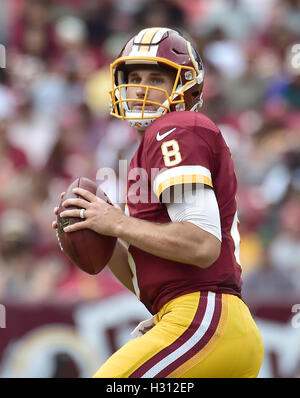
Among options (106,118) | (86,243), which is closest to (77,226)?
(86,243)

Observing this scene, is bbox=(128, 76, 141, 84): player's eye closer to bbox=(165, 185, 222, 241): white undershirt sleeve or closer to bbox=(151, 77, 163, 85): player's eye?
bbox=(151, 77, 163, 85): player's eye

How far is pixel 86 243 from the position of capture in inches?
121

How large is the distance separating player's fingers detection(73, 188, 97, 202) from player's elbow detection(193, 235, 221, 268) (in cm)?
49

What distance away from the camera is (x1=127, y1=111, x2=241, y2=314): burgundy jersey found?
2.95 meters

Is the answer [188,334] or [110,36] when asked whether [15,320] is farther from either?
[110,36]

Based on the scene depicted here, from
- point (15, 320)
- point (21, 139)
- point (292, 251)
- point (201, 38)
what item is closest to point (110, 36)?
point (201, 38)

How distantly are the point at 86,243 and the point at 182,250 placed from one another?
413mm

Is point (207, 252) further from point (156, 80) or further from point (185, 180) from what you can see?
point (156, 80)

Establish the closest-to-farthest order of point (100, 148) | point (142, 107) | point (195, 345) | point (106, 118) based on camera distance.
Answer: point (195, 345), point (142, 107), point (100, 148), point (106, 118)

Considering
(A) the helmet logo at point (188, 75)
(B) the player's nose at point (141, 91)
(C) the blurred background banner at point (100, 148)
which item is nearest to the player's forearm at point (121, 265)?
(B) the player's nose at point (141, 91)

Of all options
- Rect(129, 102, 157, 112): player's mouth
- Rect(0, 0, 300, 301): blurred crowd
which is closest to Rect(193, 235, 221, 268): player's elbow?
Rect(129, 102, 157, 112): player's mouth

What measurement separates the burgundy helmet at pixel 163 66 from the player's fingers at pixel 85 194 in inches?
16.1

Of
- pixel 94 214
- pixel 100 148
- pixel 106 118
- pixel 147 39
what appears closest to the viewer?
pixel 94 214

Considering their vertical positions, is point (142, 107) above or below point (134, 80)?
below
